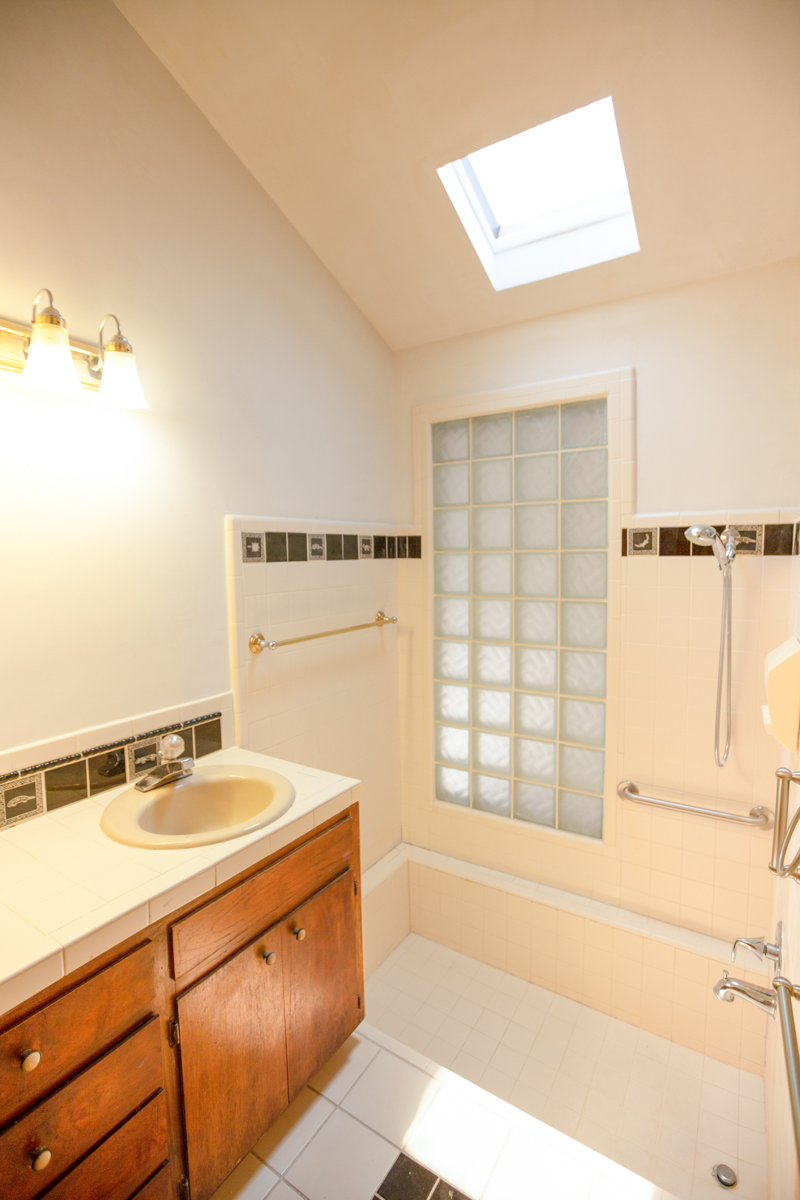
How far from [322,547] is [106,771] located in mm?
1014

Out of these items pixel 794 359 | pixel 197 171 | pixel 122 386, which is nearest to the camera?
pixel 122 386

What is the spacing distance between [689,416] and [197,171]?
5.48 ft

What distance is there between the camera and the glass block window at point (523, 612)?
2170mm

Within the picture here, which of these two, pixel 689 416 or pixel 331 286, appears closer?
pixel 689 416

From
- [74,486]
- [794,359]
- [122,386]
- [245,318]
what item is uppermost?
[245,318]

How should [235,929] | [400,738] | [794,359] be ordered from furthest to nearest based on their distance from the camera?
[400,738]
[794,359]
[235,929]

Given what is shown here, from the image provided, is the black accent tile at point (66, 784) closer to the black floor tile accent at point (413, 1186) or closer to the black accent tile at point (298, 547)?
the black accent tile at point (298, 547)

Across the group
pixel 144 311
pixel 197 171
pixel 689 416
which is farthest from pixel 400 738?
pixel 197 171

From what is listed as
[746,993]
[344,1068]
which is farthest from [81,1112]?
[746,993]

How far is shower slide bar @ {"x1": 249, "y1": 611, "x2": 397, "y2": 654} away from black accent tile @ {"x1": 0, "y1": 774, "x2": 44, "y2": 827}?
26.7 inches

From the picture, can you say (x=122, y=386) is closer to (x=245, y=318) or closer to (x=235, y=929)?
(x=245, y=318)

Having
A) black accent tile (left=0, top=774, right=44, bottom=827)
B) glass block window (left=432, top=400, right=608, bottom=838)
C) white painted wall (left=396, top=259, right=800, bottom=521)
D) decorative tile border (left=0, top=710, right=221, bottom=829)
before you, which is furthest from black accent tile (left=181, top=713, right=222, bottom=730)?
white painted wall (left=396, top=259, right=800, bottom=521)

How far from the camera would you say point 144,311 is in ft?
4.95

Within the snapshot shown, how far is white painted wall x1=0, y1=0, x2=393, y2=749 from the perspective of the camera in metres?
1.26
